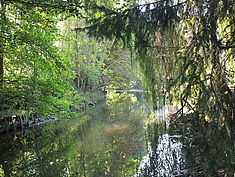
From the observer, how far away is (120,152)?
5.93 meters

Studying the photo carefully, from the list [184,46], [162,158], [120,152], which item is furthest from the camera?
[120,152]

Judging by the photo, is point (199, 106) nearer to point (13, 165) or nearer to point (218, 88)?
point (218, 88)

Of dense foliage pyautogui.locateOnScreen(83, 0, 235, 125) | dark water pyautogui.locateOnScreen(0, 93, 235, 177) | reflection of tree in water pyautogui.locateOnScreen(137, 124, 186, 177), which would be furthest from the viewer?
reflection of tree in water pyautogui.locateOnScreen(137, 124, 186, 177)

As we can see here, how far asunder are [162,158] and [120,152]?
1429 millimetres

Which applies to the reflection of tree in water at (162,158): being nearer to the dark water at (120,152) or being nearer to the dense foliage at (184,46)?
the dark water at (120,152)

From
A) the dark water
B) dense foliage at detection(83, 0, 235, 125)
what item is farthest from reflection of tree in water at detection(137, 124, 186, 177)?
dense foliage at detection(83, 0, 235, 125)

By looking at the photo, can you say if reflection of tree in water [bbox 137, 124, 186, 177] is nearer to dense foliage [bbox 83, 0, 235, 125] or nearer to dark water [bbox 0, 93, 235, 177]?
dark water [bbox 0, 93, 235, 177]

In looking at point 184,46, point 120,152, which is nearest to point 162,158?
point 120,152

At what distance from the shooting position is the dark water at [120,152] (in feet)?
7.99

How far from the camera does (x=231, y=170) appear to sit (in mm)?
2031

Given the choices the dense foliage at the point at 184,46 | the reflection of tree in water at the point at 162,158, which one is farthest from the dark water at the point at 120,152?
the dense foliage at the point at 184,46

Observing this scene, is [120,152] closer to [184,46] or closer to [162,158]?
[162,158]

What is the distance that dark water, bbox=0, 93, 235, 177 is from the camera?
2436 millimetres

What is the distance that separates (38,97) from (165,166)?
406 cm
